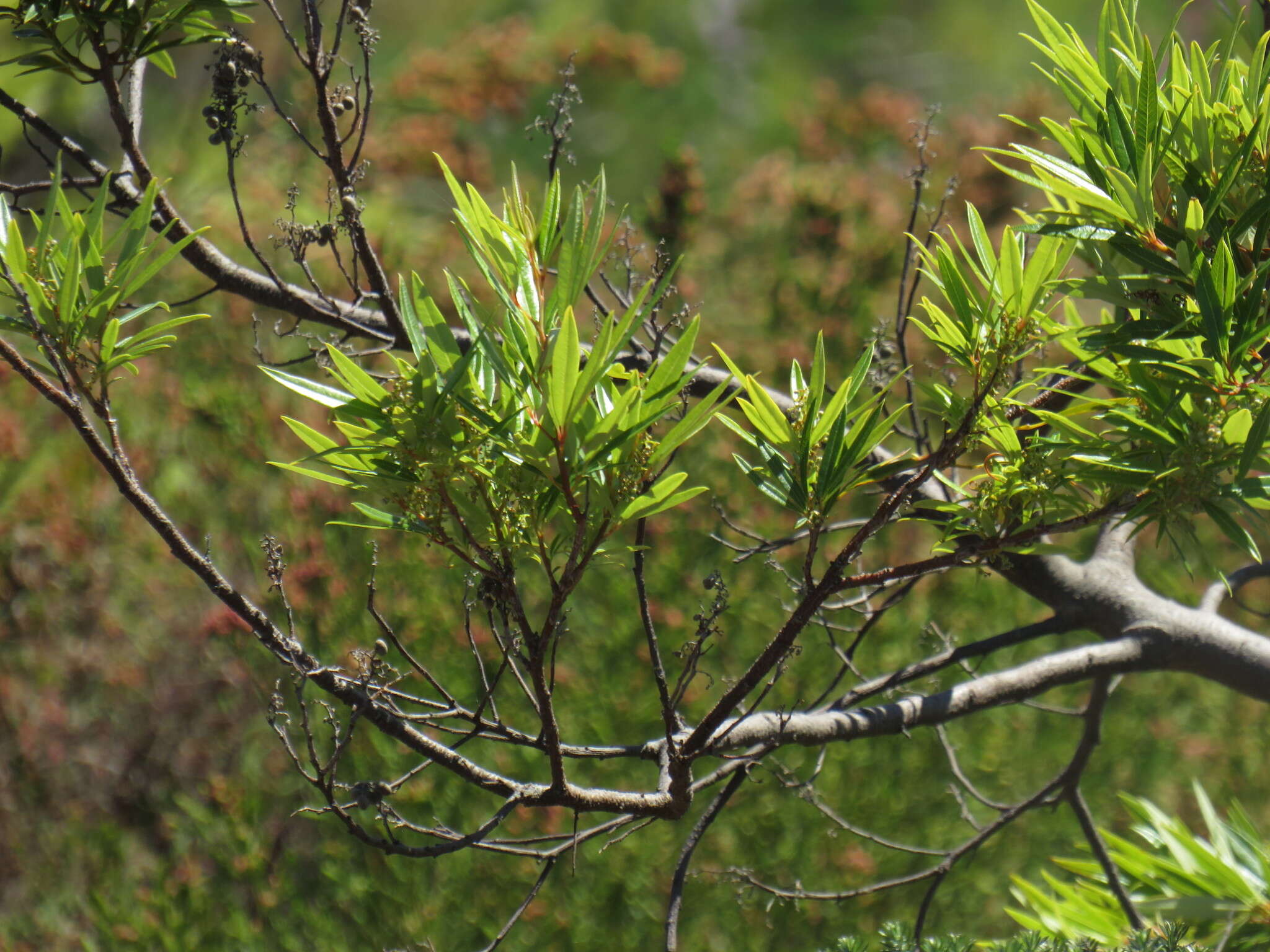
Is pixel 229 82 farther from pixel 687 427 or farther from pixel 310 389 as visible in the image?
pixel 687 427

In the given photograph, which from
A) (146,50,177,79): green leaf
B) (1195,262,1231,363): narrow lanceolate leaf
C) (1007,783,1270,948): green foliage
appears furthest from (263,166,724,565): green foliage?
(1007,783,1270,948): green foliage

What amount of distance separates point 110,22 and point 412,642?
4.63 ft

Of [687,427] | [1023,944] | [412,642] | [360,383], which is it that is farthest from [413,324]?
[412,642]

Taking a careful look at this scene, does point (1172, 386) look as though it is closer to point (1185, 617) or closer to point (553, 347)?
point (553, 347)

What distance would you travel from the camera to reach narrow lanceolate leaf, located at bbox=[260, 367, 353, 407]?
1.59 ft

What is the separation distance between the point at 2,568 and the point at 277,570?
2.13m

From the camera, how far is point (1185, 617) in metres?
0.89

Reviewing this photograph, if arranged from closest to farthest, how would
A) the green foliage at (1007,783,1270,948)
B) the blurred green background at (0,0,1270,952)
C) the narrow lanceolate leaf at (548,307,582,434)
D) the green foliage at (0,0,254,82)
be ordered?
the narrow lanceolate leaf at (548,307,582,434) → the green foliage at (0,0,254,82) → the green foliage at (1007,783,1270,948) → the blurred green background at (0,0,1270,952)

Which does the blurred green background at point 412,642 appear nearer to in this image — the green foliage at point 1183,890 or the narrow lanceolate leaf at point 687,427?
the green foliage at point 1183,890

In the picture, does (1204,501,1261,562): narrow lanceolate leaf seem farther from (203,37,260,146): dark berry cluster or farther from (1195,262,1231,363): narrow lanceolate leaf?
(203,37,260,146): dark berry cluster

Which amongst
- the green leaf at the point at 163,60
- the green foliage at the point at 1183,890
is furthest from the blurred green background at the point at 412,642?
the green leaf at the point at 163,60

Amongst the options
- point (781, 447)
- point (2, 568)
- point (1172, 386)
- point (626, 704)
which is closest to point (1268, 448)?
point (1172, 386)

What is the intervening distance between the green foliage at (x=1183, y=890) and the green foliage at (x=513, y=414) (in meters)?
0.52

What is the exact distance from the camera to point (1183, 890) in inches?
33.3
